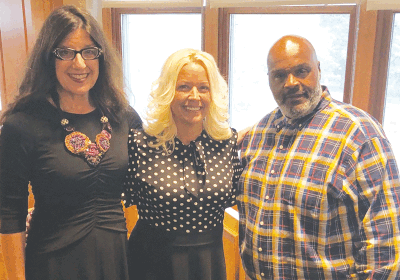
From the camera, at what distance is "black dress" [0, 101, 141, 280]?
4.50 feet

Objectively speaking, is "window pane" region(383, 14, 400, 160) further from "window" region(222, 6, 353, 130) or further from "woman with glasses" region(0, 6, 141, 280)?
"woman with glasses" region(0, 6, 141, 280)

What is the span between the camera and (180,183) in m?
1.51

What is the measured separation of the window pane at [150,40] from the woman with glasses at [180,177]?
1515mm

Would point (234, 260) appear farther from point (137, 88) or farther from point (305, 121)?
point (137, 88)

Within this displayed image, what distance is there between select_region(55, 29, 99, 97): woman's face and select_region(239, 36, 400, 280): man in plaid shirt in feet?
2.20

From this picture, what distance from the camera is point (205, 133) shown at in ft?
5.39

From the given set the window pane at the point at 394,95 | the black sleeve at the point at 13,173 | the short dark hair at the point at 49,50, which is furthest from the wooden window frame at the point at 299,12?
the black sleeve at the point at 13,173

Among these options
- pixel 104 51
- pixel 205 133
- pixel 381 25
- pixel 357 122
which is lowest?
pixel 205 133

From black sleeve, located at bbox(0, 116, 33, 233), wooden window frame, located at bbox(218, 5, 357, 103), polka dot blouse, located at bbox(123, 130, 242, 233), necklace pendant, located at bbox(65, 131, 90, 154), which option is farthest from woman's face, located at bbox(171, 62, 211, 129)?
wooden window frame, located at bbox(218, 5, 357, 103)

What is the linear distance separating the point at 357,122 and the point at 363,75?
99 cm

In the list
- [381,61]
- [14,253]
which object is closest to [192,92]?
[14,253]

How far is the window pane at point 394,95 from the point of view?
2086 mm

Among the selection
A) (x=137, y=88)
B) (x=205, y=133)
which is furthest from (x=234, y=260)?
(x=137, y=88)

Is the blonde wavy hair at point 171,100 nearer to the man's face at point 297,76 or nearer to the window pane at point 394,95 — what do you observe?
the man's face at point 297,76
